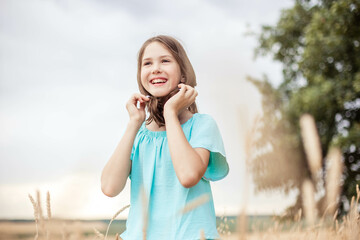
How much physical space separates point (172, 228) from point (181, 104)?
0.51 m

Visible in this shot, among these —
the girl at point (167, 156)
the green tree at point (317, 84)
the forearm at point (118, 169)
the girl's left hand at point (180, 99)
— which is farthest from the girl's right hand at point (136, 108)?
the green tree at point (317, 84)

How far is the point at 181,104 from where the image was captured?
1643 millimetres

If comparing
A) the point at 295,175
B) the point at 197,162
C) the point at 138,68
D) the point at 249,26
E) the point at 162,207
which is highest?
the point at 249,26

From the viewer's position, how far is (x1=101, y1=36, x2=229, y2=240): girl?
1520 millimetres

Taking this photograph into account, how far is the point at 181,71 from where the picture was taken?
6.41 feet

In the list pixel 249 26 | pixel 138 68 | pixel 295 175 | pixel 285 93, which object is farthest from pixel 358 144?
pixel 138 68

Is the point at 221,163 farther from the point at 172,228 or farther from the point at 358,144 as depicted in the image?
the point at 358,144

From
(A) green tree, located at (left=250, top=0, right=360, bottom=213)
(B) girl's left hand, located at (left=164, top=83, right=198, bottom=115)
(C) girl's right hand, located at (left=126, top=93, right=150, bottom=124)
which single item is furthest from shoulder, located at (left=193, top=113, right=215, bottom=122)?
(A) green tree, located at (left=250, top=0, right=360, bottom=213)

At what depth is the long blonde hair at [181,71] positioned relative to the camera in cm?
189

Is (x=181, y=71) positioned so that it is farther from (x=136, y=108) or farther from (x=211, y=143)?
(x=211, y=143)

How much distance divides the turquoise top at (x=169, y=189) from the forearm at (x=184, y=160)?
119mm

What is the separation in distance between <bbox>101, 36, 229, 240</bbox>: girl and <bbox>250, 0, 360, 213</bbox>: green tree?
7.70 m

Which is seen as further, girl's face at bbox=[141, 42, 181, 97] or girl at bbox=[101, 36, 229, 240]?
girl's face at bbox=[141, 42, 181, 97]

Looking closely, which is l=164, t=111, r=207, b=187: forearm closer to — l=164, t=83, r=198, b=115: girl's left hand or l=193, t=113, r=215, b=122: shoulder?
l=164, t=83, r=198, b=115: girl's left hand
